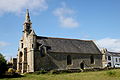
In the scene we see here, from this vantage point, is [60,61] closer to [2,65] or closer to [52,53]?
[52,53]

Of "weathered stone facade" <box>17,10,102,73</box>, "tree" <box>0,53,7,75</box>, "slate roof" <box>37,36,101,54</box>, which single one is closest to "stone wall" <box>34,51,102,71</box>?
"weathered stone facade" <box>17,10,102,73</box>

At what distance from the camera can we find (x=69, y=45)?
179ft

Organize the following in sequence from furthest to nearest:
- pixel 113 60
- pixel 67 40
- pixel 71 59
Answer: pixel 113 60 → pixel 67 40 → pixel 71 59

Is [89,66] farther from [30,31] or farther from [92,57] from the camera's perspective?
[30,31]

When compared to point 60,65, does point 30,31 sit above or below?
above

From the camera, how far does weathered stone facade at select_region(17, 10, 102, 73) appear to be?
47219 millimetres

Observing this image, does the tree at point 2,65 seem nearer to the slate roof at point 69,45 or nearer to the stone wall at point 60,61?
the stone wall at point 60,61

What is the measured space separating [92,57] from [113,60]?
19.5m

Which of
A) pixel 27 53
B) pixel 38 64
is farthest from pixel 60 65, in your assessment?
pixel 27 53

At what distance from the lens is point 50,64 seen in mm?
48156

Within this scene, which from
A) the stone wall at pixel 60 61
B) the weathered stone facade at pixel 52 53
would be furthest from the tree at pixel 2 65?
the stone wall at pixel 60 61

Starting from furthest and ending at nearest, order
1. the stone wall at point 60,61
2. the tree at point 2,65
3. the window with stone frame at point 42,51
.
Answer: the window with stone frame at point 42,51
the stone wall at point 60,61
the tree at point 2,65

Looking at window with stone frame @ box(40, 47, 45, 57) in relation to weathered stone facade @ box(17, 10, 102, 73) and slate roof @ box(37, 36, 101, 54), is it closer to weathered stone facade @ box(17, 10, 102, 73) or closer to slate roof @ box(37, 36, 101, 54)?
weathered stone facade @ box(17, 10, 102, 73)

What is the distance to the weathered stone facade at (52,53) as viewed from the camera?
155ft
